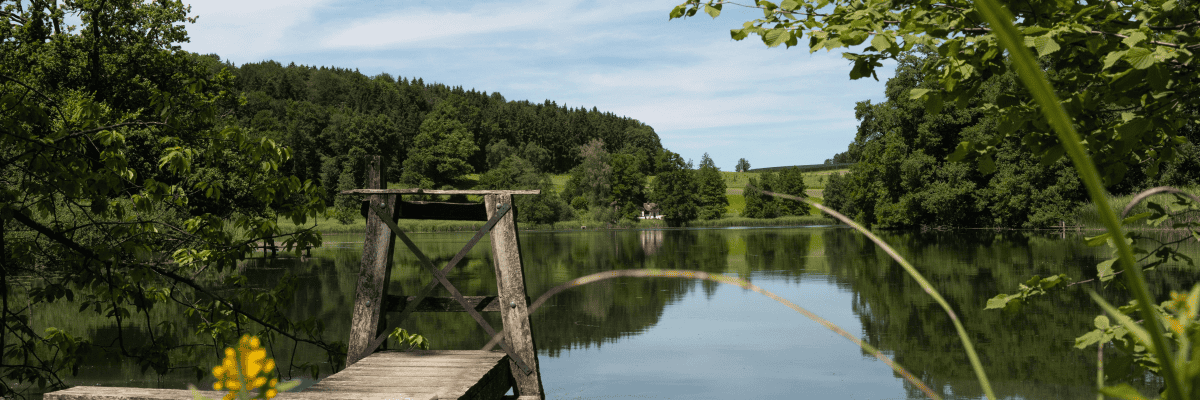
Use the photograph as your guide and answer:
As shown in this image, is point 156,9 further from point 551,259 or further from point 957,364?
point 957,364

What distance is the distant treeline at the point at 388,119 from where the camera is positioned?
88875mm

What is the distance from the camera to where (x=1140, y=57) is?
2.91 meters

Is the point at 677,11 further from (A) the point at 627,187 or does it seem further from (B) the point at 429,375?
(A) the point at 627,187

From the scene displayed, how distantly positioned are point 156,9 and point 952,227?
42.2m

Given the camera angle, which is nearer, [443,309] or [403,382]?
[403,382]

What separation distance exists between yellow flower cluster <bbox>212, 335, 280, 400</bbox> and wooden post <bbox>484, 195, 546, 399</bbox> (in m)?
3.99

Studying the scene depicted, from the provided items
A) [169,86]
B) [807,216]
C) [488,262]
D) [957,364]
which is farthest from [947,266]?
[807,216]

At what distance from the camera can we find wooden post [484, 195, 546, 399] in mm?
4672

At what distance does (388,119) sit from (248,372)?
9684 centimetres

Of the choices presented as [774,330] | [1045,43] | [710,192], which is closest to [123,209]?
[1045,43]

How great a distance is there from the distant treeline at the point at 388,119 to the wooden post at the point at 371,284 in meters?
73.8

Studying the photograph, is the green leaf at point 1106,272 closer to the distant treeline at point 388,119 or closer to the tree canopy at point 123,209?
the tree canopy at point 123,209

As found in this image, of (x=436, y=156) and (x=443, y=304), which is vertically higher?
(x=436, y=156)

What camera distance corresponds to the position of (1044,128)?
11.5 feet
